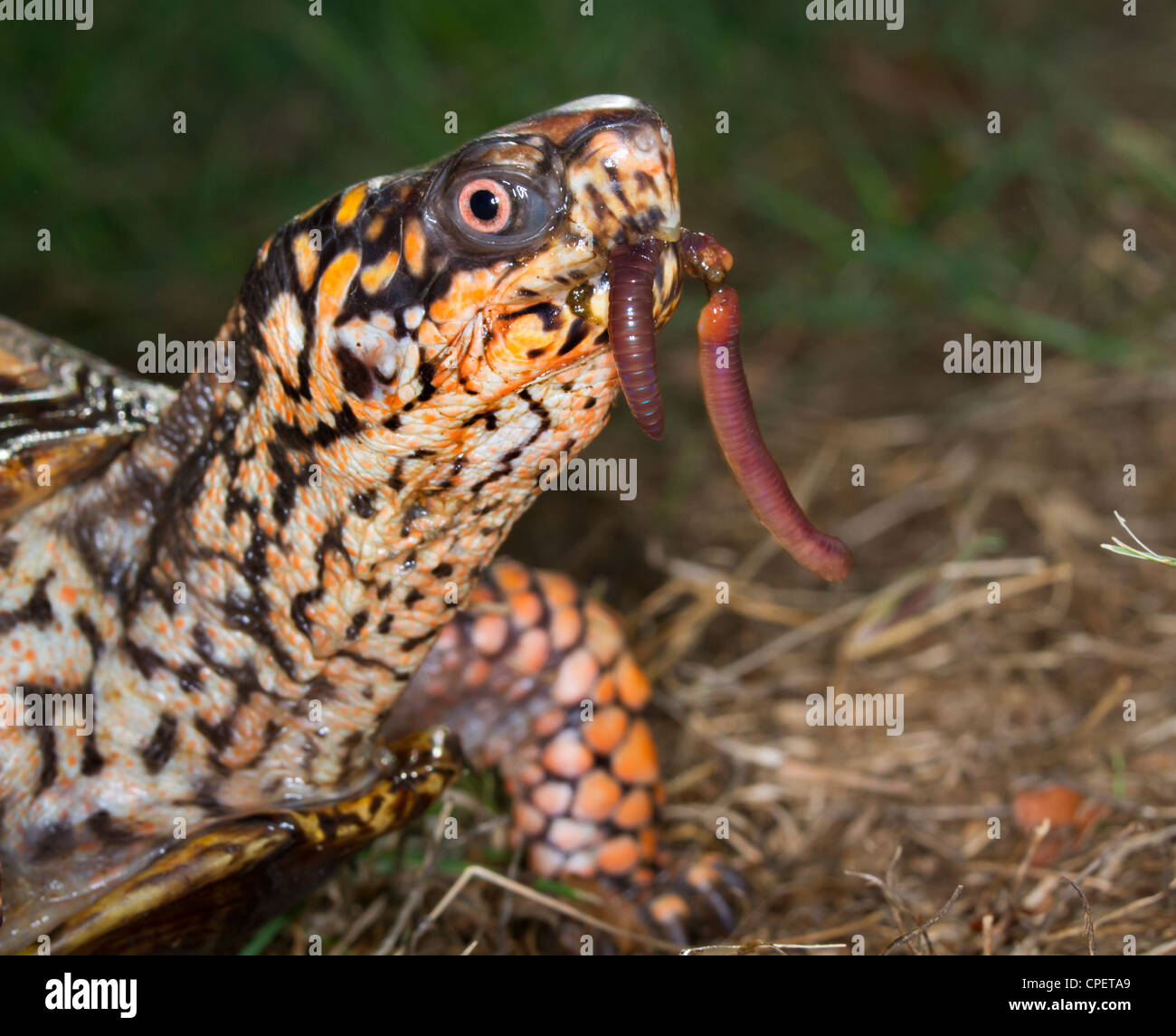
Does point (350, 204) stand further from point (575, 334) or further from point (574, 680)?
point (574, 680)

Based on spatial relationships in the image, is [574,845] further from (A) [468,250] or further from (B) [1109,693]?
(A) [468,250]

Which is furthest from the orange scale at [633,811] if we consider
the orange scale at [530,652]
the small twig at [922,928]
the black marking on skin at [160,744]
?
the black marking on skin at [160,744]

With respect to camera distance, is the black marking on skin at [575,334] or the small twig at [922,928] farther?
the small twig at [922,928]

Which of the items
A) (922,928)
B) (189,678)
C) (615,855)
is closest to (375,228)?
(189,678)

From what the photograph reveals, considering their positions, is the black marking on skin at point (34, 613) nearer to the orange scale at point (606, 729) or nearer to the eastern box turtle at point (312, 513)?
the eastern box turtle at point (312, 513)
